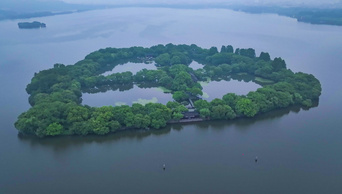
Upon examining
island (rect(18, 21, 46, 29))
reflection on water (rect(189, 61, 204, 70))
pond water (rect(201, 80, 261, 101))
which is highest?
island (rect(18, 21, 46, 29))

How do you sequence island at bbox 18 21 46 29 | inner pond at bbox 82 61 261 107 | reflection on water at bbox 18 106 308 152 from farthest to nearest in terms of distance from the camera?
1. island at bbox 18 21 46 29
2. inner pond at bbox 82 61 261 107
3. reflection on water at bbox 18 106 308 152

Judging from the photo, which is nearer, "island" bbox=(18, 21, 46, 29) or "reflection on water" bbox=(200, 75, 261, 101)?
"reflection on water" bbox=(200, 75, 261, 101)

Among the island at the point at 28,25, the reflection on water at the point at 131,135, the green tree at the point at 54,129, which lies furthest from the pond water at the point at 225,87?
the island at the point at 28,25

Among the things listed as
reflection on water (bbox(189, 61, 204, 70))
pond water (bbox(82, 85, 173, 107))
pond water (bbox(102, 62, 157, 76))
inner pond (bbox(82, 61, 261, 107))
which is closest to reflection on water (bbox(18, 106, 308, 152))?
inner pond (bbox(82, 61, 261, 107))

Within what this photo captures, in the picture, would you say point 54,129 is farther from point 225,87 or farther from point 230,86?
point 230,86

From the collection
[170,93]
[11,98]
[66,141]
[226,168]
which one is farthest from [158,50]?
[226,168]

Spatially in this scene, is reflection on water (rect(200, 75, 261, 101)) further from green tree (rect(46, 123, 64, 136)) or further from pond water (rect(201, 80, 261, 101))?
green tree (rect(46, 123, 64, 136))

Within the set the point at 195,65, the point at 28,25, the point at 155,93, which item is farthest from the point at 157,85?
the point at 28,25

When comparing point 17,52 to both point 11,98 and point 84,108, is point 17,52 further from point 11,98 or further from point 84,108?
point 84,108
